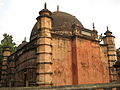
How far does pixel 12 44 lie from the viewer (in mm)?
25641

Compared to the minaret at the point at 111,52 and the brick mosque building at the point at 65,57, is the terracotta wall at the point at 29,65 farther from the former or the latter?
the minaret at the point at 111,52

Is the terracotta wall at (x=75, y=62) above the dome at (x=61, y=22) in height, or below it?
below

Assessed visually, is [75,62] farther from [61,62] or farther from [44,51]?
[44,51]

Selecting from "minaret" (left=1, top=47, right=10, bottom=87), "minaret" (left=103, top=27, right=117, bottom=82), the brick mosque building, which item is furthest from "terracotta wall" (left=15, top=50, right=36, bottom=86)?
"minaret" (left=103, top=27, right=117, bottom=82)

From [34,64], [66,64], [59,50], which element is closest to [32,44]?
[34,64]

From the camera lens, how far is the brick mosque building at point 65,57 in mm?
10016

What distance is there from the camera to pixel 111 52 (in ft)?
44.9

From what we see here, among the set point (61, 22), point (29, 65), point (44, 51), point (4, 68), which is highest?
point (61, 22)

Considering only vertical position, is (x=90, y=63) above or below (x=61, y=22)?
below

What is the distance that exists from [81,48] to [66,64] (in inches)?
69.3

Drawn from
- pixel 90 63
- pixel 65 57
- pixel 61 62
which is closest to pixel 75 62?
pixel 65 57

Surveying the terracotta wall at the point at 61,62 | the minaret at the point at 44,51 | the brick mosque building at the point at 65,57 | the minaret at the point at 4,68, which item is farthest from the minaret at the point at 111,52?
the minaret at the point at 4,68

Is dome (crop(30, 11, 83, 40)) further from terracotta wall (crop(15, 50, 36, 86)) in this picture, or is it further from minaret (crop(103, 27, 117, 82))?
minaret (crop(103, 27, 117, 82))

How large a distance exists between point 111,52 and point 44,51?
22.7 feet
